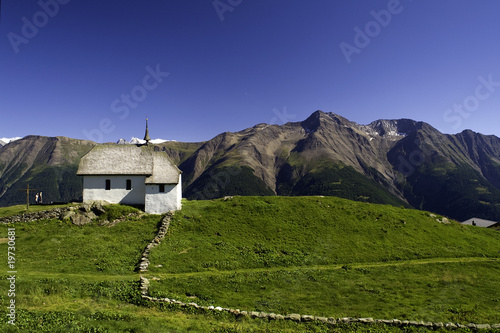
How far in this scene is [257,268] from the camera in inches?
1177

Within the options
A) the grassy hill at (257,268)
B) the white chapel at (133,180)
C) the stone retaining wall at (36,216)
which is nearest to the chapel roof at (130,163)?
the white chapel at (133,180)

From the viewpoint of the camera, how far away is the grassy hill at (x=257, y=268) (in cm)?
1844

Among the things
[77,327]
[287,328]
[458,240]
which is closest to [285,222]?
[287,328]

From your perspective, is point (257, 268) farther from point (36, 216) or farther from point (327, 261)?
point (36, 216)

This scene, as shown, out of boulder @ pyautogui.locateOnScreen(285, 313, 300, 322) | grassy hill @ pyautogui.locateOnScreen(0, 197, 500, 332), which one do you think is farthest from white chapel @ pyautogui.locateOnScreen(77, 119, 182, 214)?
boulder @ pyautogui.locateOnScreen(285, 313, 300, 322)

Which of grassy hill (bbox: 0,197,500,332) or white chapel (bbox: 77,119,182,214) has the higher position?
white chapel (bbox: 77,119,182,214)

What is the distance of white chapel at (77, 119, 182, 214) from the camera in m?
43.5

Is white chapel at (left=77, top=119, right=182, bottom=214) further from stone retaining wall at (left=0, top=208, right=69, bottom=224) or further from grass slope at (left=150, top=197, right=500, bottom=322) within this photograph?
stone retaining wall at (left=0, top=208, right=69, bottom=224)

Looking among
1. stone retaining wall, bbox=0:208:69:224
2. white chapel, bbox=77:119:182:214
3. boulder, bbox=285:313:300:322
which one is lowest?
boulder, bbox=285:313:300:322

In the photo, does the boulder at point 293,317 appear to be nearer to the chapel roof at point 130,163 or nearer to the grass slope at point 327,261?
the grass slope at point 327,261

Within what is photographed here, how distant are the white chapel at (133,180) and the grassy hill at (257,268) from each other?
336 cm

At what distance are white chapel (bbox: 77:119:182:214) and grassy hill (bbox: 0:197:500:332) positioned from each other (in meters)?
3.36

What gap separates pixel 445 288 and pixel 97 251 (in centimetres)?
3797

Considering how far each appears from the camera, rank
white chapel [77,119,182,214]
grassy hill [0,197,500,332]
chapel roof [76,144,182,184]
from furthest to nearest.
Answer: chapel roof [76,144,182,184] < white chapel [77,119,182,214] < grassy hill [0,197,500,332]
